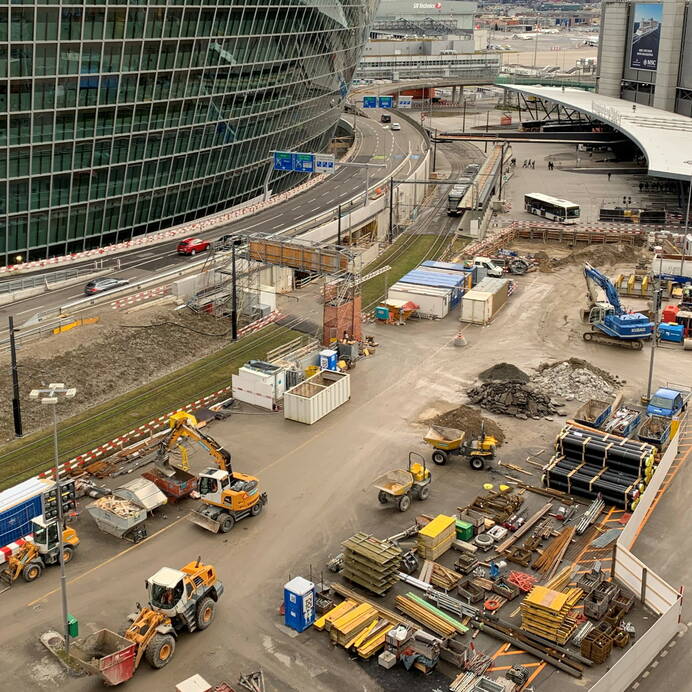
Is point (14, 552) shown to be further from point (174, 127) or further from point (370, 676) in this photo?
point (174, 127)

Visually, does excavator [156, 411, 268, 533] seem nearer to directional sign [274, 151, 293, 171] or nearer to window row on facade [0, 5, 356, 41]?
window row on facade [0, 5, 356, 41]

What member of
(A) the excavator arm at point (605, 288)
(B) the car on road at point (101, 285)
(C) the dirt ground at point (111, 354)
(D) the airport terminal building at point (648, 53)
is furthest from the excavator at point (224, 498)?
(D) the airport terminal building at point (648, 53)

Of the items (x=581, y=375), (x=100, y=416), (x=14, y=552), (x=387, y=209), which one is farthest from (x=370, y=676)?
(x=387, y=209)

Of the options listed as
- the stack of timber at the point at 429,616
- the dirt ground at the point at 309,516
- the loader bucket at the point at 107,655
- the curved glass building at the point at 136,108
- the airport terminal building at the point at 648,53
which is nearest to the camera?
the loader bucket at the point at 107,655

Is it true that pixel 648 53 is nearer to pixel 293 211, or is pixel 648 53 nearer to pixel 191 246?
pixel 293 211

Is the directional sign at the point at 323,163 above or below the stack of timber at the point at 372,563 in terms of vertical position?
above

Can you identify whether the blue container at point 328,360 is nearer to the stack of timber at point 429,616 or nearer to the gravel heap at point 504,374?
the gravel heap at point 504,374
